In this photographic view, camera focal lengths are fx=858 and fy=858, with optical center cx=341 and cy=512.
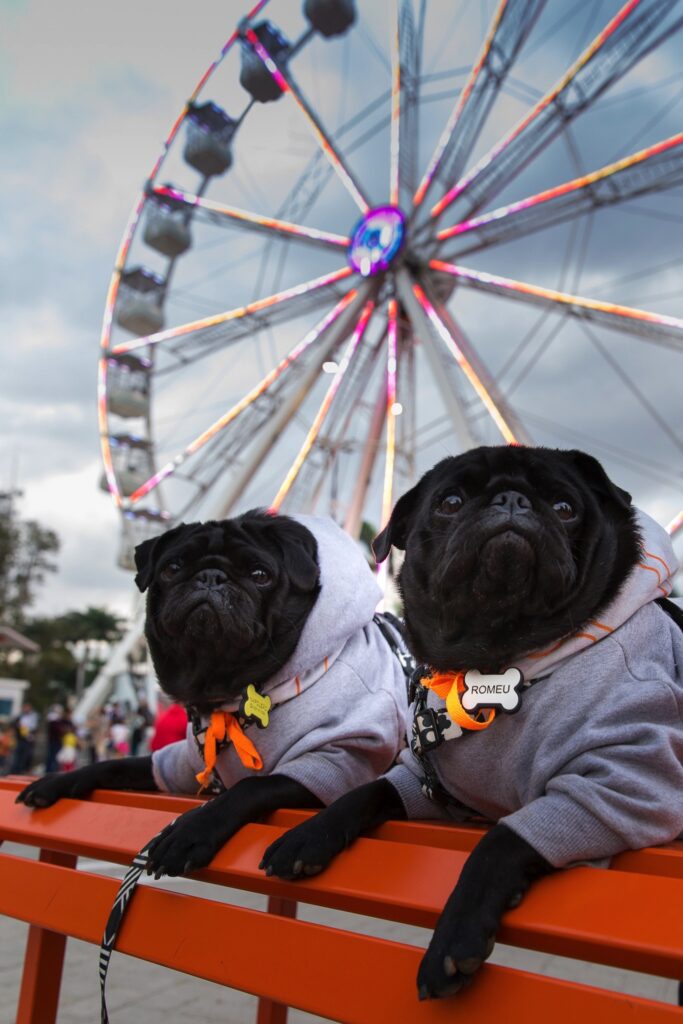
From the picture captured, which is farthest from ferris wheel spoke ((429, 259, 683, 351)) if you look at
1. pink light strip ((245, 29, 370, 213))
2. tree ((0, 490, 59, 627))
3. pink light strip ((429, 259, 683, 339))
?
tree ((0, 490, 59, 627))

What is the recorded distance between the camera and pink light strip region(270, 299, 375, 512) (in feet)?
41.3

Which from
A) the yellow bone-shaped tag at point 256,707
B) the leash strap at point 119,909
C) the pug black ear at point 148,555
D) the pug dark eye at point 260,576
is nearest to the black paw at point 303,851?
the leash strap at point 119,909

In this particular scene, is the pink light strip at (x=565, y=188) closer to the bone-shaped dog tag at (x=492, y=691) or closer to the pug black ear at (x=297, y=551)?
the pug black ear at (x=297, y=551)

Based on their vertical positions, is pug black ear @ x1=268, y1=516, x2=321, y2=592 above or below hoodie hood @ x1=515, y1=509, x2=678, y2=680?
above

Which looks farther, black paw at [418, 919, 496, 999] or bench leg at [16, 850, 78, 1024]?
bench leg at [16, 850, 78, 1024]

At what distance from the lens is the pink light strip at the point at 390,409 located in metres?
10.9

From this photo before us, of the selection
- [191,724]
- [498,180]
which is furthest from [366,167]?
[191,724]

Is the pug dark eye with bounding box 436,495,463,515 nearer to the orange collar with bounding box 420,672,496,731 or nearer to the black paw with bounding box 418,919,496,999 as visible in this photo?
the orange collar with bounding box 420,672,496,731

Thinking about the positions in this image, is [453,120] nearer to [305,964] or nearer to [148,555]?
[148,555]

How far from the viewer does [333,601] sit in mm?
2031

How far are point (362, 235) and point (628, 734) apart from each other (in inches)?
500

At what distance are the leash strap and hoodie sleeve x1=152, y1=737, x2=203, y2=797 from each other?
0.72 m

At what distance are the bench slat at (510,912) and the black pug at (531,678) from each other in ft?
0.11

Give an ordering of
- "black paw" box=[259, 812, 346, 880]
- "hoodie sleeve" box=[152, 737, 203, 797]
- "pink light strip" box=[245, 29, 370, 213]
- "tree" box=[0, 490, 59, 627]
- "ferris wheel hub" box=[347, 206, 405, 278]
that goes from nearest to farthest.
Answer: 1. "black paw" box=[259, 812, 346, 880]
2. "hoodie sleeve" box=[152, 737, 203, 797]
3. "ferris wheel hub" box=[347, 206, 405, 278]
4. "pink light strip" box=[245, 29, 370, 213]
5. "tree" box=[0, 490, 59, 627]
